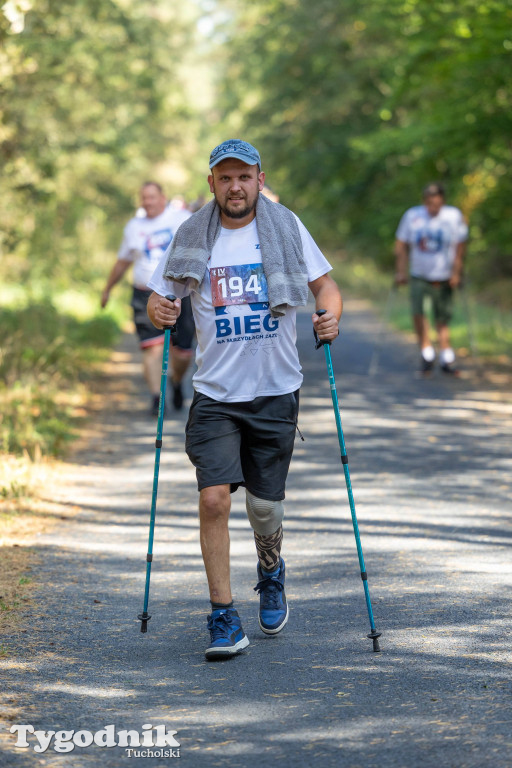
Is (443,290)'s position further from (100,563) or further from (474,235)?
(100,563)

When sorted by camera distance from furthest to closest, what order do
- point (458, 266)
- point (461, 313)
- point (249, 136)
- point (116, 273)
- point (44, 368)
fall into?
point (249, 136), point (461, 313), point (458, 266), point (44, 368), point (116, 273)

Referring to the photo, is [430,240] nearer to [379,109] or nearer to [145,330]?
[145,330]

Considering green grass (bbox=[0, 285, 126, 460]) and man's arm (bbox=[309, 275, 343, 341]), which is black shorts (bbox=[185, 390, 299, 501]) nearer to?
man's arm (bbox=[309, 275, 343, 341])

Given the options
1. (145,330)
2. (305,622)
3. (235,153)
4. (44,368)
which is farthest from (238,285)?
(44,368)

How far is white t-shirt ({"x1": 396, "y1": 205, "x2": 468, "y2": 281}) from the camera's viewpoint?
46.8ft

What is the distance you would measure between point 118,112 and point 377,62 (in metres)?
6.38

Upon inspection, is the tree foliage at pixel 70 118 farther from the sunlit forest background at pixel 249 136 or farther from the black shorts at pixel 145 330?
the black shorts at pixel 145 330

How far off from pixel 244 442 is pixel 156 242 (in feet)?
21.2

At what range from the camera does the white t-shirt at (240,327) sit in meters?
5.22

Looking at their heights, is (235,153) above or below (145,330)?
above

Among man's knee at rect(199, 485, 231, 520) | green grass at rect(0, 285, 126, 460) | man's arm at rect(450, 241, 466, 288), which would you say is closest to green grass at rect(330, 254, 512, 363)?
man's arm at rect(450, 241, 466, 288)

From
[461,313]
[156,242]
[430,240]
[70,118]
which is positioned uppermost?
[70,118]

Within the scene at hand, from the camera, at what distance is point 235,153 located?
5.18 meters

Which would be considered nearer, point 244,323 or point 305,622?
point 244,323
